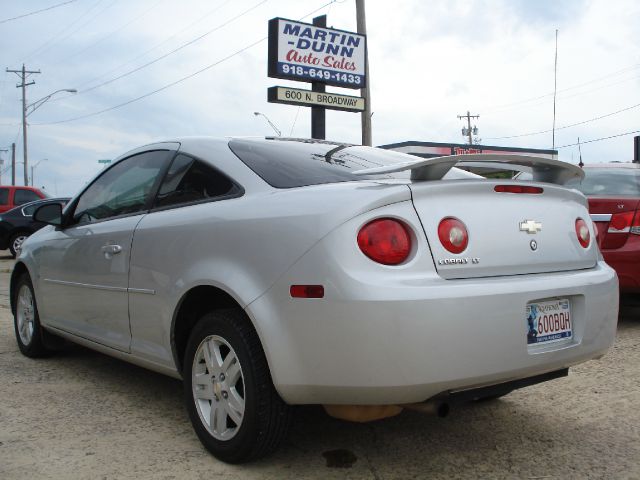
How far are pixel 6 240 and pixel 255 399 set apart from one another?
14810 millimetres

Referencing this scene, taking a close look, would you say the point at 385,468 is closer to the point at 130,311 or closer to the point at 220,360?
the point at 220,360

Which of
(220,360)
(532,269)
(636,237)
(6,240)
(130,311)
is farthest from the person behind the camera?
(6,240)

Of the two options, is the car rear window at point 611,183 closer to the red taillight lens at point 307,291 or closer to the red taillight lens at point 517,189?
the red taillight lens at point 517,189

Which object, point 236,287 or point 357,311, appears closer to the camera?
point 357,311

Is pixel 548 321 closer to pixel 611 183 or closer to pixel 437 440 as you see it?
pixel 437 440

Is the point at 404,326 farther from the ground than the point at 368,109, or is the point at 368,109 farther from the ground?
the point at 368,109

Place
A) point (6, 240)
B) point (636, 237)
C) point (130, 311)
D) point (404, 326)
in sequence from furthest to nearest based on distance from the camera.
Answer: point (6, 240), point (636, 237), point (130, 311), point (404, 326)

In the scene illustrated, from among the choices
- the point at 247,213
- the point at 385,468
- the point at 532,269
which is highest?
the point at 247,213

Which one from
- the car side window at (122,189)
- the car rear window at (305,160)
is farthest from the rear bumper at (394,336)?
the car side window at (122,189)

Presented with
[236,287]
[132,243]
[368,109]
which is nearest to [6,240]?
[368,109]

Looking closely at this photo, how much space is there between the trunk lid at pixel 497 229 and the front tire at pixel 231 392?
835 mm

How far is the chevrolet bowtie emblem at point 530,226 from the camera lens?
2.76m

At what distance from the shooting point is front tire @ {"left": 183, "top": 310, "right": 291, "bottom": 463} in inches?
106

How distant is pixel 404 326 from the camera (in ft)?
7.70
